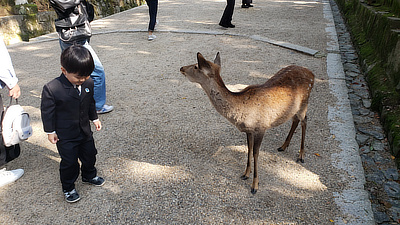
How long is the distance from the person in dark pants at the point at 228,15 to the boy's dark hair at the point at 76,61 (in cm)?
710

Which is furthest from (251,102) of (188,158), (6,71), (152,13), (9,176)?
(152,13)

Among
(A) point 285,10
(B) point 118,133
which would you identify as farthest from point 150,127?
(A) point 285,10

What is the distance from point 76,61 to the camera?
2.42m

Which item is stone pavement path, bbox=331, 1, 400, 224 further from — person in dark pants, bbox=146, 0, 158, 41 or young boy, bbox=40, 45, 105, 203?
person in dark pants, bbox=146, 0, 158, 41

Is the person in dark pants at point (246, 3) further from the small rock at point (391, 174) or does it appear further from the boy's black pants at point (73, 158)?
the boy's black pants at point (73, 158)

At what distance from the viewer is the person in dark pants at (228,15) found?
8.78m

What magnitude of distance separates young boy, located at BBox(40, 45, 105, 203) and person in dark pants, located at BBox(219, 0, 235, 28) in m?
7.00

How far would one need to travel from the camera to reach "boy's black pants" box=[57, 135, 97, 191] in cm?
264

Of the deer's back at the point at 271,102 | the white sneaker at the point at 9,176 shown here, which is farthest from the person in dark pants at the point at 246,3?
the white sneaker at the point at 9,176

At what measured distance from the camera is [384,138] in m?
3.77

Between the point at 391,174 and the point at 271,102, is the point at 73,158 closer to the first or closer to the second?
the point at 271,102

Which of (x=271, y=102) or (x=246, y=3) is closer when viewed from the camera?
(x=271, y=102)

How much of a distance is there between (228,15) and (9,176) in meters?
7.54

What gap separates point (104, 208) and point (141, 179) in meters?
0.51
